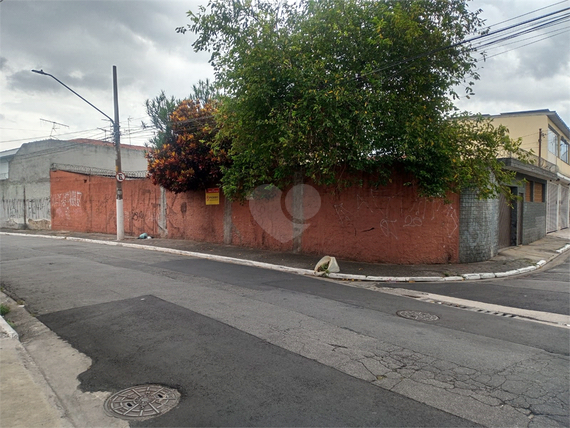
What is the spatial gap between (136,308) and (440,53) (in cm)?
986

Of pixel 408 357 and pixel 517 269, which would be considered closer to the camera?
pixel 408 357

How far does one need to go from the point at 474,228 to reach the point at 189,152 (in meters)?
11.0

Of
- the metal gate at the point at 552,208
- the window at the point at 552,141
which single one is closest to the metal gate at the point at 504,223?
the metal gate at the point at 552,208

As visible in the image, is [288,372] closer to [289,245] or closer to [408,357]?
[408,357]

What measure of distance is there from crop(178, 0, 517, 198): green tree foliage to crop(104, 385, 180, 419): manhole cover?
701 centimetres

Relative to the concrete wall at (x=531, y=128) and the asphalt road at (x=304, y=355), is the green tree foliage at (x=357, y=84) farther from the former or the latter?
the concrete wall at (x=531, y=128)

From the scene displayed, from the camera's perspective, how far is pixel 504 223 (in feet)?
52.2

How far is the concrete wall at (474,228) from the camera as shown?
39.7 feet

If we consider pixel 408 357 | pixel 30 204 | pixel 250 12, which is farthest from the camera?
pixel 30 204

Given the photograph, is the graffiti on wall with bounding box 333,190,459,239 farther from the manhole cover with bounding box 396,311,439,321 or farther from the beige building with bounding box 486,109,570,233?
the beige building with bounding box 486,109,570,233

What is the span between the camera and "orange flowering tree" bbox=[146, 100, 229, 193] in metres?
15.8

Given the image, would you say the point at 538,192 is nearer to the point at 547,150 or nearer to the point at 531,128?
the point at 531,128

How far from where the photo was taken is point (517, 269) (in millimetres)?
11438

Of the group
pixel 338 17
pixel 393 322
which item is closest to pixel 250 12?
pixel 338 17
